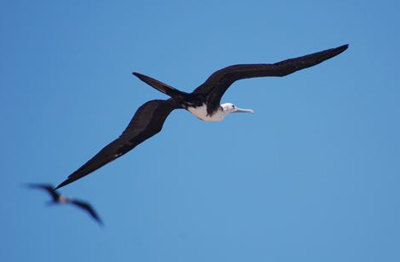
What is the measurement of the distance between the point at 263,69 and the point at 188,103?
1.37 m

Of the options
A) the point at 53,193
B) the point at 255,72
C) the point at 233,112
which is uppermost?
the point at 233,112

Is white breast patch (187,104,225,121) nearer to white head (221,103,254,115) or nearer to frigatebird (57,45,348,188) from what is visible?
frigatebird (57,45,348,188)

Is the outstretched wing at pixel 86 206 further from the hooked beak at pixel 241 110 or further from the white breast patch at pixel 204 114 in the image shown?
the hooked beak at pixel 241 110

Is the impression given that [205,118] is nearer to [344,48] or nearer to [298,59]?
[298,59]

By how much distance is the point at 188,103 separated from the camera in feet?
31.0

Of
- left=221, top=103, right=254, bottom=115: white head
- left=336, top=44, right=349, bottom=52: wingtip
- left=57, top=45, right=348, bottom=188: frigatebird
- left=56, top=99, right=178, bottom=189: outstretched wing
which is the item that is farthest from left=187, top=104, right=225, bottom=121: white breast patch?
left=336, top=44, right=349, bottom=52: wingtip

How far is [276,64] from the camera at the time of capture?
28.8 ft

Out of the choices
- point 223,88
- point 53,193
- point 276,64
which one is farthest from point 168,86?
point 53,193

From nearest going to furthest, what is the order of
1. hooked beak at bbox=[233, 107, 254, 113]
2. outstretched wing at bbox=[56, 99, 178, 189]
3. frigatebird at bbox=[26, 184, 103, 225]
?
frigatebird at bbox=[26, 184, 103, 225]
outstretched wing at bbox=[56, 99, 178, 189]
hooked beak at bbox=[233, 107, 254, 113]

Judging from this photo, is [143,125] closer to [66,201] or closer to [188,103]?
[188,103]

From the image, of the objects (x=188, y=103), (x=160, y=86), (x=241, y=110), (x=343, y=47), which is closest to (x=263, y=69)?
(x=343, y=47)

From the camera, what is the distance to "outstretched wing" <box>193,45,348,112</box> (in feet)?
28.5

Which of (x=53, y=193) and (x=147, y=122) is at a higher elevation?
(x=147, y=122)

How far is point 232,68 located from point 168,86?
37.4 inches
